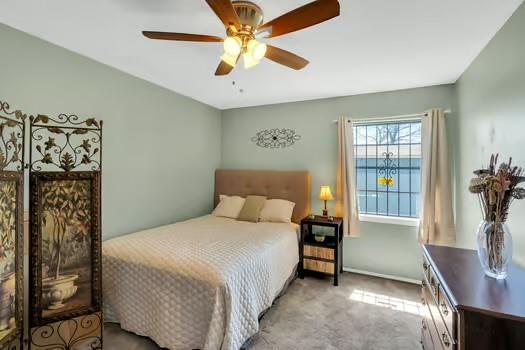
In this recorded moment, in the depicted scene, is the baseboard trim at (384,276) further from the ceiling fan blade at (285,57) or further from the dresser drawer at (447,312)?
the ceiling fan blade at (285,57)

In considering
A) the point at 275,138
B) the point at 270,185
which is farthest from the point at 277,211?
the point at 275,138

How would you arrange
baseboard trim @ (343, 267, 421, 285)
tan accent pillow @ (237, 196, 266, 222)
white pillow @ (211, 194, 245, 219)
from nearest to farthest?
baseboard trim @ (343, 267, 421, 285) < tan accent pillow @ (237, 196, 266, 222) < white pillow @ (211, 194, 245, 219)

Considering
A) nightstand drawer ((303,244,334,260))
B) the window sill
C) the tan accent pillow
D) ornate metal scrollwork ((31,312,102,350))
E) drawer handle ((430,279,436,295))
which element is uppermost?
the tan accent pillow

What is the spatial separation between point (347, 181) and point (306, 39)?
1974 mm

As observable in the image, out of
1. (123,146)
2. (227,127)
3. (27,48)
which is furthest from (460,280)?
(227,127)

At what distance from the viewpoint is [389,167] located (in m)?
3.38

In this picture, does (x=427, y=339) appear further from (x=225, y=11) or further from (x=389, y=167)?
(x=225, y=11)

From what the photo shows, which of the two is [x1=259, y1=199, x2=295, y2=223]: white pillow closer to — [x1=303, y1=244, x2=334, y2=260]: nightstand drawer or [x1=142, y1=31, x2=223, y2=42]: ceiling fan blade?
[x1=303, y1=244, x2=334, y2=260]: nightstand drawer

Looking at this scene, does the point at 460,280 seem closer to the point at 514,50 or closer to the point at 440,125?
the point at 514,50

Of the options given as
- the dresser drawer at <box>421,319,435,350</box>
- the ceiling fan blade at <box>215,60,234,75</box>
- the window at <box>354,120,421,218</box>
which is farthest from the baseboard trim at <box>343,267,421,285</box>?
the ceiling fan blade at <box>215,60,234,75</box>

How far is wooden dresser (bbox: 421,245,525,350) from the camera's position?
3.44ft

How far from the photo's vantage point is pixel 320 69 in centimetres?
258

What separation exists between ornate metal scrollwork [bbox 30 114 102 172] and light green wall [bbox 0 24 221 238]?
0.55 ft

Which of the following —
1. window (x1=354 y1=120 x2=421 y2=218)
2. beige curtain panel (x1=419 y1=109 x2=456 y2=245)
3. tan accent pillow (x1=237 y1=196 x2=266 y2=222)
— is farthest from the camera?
tan accent pillow (x1=237 y1=196 x2=266 y2=222)
